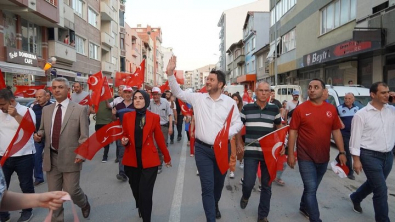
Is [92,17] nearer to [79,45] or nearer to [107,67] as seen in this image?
[79,45]

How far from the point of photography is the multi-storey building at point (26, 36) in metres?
16.3

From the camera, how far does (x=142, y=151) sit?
151 inches

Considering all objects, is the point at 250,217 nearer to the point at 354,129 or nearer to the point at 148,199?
the point at 148,199

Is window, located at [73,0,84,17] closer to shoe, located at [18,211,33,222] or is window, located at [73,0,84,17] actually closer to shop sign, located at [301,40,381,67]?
shop sign, located at [301,40,381,67]

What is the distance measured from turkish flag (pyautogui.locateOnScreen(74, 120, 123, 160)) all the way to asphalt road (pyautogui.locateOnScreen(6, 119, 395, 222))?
41.7 inches

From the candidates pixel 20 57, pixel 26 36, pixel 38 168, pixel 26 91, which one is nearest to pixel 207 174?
pixel 38 168

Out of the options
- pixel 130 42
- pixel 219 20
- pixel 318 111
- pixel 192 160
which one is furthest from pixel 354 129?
pixel 219 20

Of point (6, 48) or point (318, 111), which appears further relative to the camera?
point (6, 48)

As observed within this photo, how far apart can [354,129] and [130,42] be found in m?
51.2

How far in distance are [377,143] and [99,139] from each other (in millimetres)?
3537

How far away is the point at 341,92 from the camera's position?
34.9 ft

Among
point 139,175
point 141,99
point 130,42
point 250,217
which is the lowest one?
point 250,217

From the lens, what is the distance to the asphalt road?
4422 millimetres

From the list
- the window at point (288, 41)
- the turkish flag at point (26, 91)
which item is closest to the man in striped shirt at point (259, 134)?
the turkish flag at point (26, 91)
